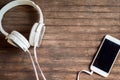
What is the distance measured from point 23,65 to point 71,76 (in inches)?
5.3

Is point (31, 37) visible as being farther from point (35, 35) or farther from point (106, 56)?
point (106, 56)

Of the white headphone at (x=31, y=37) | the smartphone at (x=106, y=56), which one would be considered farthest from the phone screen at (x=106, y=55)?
the white headphone at (x=31, y=37)

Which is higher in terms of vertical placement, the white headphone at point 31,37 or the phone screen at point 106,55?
the white headphone at point 31,37

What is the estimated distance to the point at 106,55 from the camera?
0.72m

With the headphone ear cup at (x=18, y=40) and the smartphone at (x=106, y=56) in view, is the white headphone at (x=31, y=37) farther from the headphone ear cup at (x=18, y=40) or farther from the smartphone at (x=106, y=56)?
the smartphone at (x=106, y=56)

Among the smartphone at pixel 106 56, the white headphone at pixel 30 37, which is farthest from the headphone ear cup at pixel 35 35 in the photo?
the smartphone at pixel 106 56

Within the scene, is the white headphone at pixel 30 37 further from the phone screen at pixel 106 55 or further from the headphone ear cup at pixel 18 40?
the phone screen at pixel 106 55

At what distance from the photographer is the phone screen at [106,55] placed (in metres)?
0.71

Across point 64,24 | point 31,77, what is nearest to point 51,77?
point 31,77

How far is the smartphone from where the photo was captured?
71cm

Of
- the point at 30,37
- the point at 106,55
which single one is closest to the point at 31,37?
the point at 30,37

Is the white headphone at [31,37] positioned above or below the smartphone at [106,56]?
above

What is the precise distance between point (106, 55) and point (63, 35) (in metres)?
0.14

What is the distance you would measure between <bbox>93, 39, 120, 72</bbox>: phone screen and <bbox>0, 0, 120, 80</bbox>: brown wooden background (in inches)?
0.7
